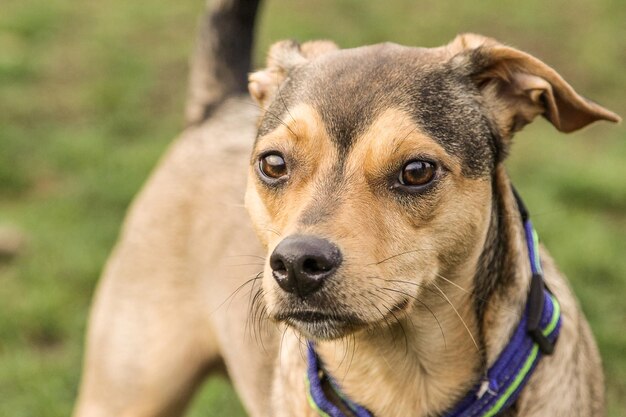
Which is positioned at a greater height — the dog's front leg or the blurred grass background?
the dog's front leg

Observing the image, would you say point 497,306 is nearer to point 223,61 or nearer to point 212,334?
point 212,334

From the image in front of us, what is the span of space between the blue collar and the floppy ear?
47 cm

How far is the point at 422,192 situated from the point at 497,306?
552mm

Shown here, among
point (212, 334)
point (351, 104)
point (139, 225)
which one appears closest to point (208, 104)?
point (139, 225)

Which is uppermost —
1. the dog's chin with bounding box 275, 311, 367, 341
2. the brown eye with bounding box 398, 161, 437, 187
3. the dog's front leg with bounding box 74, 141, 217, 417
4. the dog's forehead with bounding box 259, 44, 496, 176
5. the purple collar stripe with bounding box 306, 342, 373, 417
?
the dog's forehead with bounding box 259, 44, 496, 176

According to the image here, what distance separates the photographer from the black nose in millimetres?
3047

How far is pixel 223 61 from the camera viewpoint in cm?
529

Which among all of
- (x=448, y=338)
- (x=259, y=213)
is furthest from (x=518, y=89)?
(x=259, y=213)

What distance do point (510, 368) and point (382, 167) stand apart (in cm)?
84

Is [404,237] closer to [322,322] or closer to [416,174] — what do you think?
[416,174]

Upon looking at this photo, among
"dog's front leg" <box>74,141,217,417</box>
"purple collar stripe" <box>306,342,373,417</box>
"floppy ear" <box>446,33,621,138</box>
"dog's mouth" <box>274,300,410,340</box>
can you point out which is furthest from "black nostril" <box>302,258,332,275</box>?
"dog's front leg" <box>74,141,217,417</box>

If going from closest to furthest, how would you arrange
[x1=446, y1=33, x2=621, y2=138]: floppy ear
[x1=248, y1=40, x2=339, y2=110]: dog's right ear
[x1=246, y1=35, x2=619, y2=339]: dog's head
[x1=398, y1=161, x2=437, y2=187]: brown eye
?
[x1=246, y1=35, x2=619, y2=339]: dog's head → [x1=398, y1=161, x2=437, y2=187]: brown eye → [x1=446, y1=33, x2=621, y2=138]: floppy ear → [x1=248, y1=40, x2=339, y2=110]: dog's right ear

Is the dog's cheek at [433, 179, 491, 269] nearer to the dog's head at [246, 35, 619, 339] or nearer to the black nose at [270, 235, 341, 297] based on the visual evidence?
the dog's head at [246, 35, 619, 339]

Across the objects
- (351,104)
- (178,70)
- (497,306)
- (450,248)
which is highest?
(351,104)
